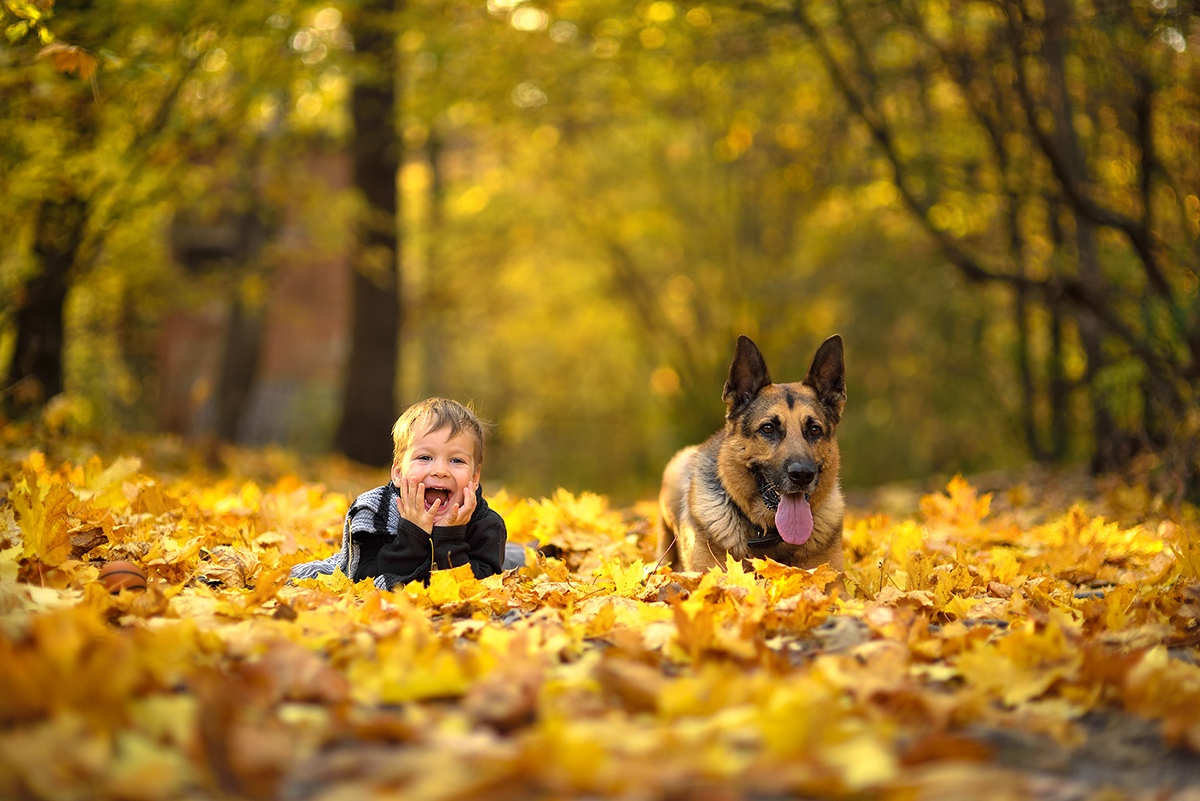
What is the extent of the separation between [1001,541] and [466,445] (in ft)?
10.0

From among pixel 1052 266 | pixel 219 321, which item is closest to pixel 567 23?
pixel 1052 266

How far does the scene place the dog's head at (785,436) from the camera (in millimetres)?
4727

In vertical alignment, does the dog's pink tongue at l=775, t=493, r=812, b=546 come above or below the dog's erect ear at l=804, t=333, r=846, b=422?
below

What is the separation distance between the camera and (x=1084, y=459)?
37.8 feet

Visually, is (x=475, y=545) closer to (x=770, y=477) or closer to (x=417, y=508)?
(x=417, y=508)

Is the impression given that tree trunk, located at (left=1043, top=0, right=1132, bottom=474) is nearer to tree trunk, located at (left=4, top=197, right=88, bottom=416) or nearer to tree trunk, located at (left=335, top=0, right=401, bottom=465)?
tree trunk, located at (left=4, top=197, right=88, bottom=416)

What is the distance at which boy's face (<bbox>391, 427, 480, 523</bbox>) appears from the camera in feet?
14.0

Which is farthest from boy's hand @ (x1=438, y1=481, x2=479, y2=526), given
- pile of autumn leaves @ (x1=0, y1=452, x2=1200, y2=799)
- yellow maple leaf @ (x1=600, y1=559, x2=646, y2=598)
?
yellow maple leaf @ (x1=600, y1=559, x2=646, y2=598)

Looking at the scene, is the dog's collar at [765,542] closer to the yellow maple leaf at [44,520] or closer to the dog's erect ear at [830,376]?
the dog's erect ear at [830,376]

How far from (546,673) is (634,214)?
54.4ft

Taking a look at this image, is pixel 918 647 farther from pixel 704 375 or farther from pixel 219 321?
pixel 219 321

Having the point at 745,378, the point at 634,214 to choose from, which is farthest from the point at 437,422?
the point at 634,214

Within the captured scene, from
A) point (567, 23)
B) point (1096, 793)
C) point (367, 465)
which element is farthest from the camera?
point (367, 465)

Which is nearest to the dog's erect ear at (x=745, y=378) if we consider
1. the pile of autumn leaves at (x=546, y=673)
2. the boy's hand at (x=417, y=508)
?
the pile of autumn leaves at (x=546, y=673)
